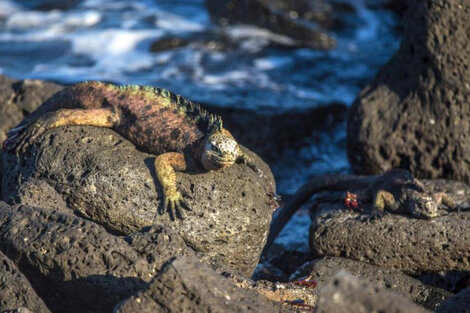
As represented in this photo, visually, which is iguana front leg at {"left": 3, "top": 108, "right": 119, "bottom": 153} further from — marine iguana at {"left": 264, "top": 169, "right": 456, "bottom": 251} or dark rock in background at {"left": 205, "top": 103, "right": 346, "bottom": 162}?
dark rock in background at {"left": 205, "top": 103, "right": 346, "bottom": 162}

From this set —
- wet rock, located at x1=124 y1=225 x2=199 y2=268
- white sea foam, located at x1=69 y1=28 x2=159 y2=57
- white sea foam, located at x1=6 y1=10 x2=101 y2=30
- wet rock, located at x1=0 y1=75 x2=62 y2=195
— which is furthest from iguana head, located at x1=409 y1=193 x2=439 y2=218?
white sea foam, located at x1=6 y1=10 x2=101 y2=30

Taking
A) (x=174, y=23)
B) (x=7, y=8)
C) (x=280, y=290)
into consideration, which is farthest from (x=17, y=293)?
(x=7, y=8)

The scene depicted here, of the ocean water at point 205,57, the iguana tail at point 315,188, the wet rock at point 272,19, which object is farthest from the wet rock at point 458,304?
the wet rock at point 272,19

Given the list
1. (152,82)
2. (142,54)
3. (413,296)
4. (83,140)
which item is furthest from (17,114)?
(142,54)

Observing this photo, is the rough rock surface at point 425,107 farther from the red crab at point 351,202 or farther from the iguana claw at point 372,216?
the iguana claw at point 372,216

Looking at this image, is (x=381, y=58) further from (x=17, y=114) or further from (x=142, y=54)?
(x=17, y=114)

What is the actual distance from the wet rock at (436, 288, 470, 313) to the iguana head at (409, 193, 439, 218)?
1.32 metres

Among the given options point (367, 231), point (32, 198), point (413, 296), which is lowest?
point (413, 296)

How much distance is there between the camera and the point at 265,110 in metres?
9.83

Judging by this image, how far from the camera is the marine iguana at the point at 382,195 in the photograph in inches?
240

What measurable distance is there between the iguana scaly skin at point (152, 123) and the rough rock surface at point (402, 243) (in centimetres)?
95

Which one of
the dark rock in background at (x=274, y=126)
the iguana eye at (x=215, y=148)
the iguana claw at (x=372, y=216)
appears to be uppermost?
the iguana eye at (x=215, y=148)

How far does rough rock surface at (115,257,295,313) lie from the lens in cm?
380

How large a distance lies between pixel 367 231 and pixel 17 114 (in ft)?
11.6
